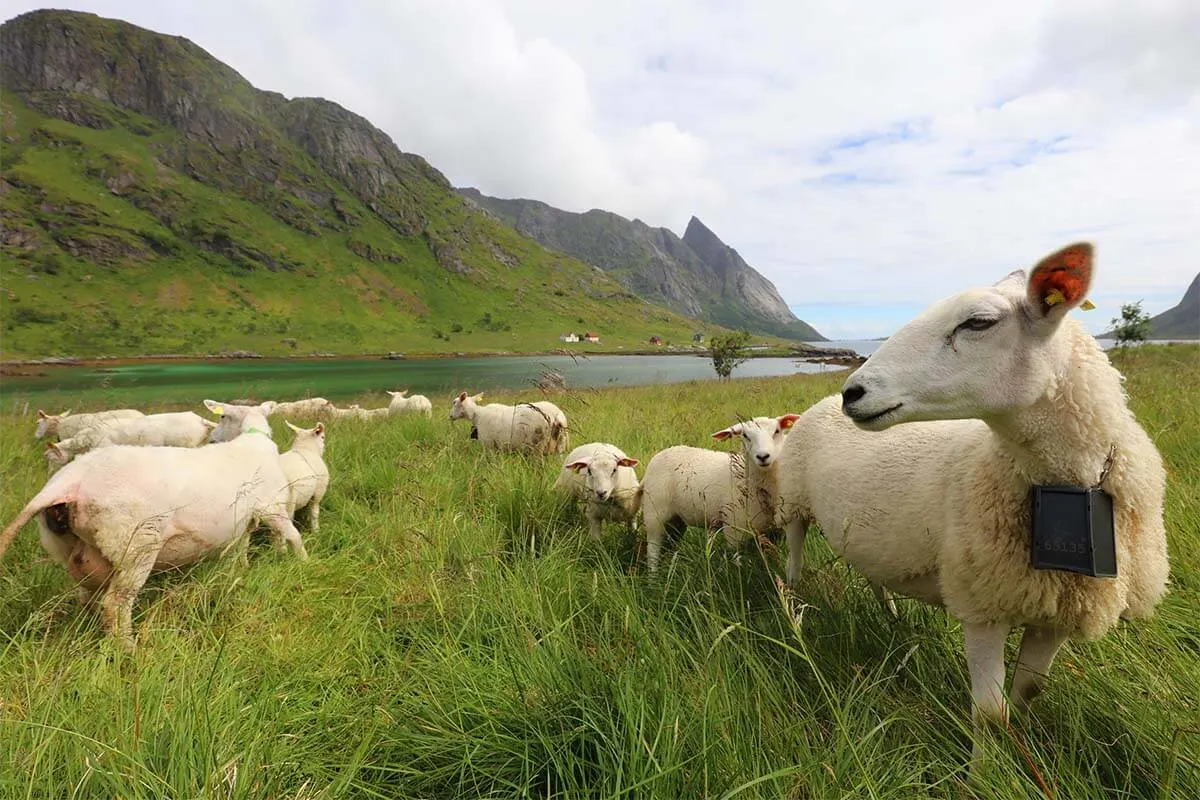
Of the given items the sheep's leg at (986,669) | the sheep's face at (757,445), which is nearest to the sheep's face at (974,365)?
the sheep's leg at (986,669)

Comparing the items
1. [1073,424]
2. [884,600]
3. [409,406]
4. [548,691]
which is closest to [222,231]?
[409,406]

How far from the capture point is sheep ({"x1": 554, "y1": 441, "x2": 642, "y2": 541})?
4.70 m

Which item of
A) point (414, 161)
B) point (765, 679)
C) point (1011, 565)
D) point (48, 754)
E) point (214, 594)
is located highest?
point (414, 161)

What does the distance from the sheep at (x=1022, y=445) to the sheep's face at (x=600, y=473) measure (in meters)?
2.90

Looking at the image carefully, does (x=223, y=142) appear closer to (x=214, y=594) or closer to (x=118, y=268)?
A: (x=118, y=268)

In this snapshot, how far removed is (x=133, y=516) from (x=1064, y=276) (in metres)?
5.10

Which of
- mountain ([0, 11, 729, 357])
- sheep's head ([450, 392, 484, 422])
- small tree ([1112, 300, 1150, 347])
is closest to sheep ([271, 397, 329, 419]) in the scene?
sheep's head ([450, 392, 484, 422])

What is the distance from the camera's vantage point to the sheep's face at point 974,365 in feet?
5.88

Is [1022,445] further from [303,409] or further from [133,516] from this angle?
[303,409]

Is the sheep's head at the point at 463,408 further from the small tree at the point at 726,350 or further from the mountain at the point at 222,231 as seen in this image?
the mountain at the point at 222,231

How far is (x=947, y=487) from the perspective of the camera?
2312mm

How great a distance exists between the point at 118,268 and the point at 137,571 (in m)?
129

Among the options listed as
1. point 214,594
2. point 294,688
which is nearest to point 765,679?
point 294,688

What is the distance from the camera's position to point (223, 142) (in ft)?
449
